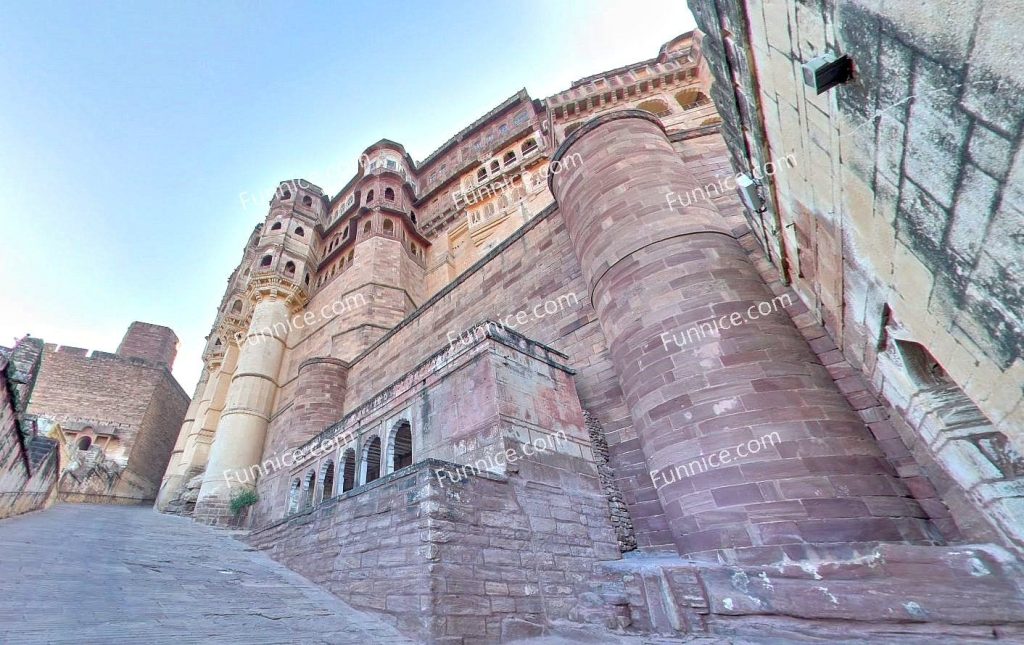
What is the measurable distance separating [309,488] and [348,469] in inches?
74.8

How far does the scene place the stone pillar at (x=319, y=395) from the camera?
15219 millimetres

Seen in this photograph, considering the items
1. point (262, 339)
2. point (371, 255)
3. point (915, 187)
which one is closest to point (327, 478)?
point (915, 187)

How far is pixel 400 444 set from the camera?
7.89 m

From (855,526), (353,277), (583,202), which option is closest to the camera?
(855,526)

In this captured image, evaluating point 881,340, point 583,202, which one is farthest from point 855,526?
point 583,202

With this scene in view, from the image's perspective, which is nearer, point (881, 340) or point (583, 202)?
point (881, 340)

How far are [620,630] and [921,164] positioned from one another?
4.75 m

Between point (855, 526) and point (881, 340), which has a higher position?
point (881, 340)

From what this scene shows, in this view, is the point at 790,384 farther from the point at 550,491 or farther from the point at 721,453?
the point at 550,491

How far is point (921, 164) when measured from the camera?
195cm
